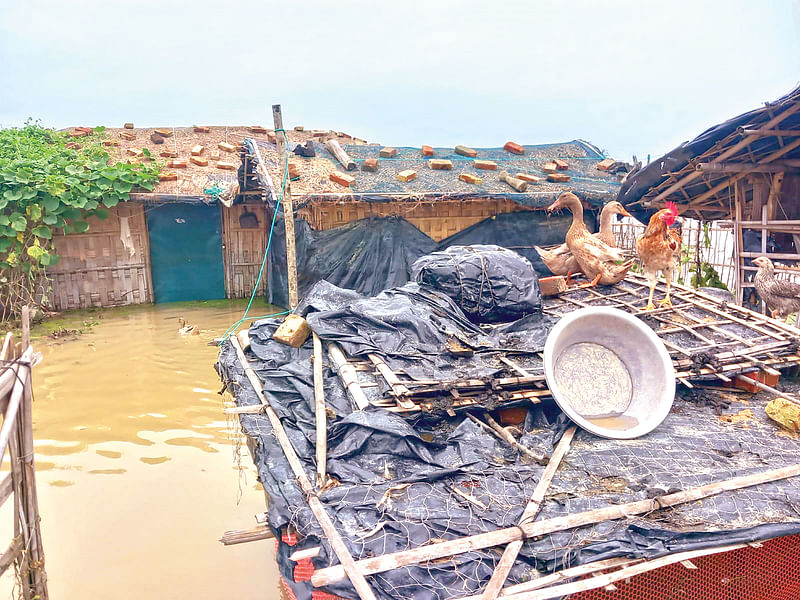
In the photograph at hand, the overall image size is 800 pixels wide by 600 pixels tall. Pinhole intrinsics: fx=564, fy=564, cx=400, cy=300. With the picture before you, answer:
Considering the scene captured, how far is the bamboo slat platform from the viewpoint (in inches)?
163

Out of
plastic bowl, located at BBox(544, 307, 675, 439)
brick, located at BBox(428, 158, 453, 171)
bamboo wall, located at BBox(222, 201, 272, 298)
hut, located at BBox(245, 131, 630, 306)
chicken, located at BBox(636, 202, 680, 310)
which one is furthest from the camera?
bamboo wall, located at BBox(222, 201, 272, 298)

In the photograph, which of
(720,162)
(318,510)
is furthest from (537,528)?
(720,162)

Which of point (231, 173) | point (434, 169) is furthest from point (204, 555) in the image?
point (231, 173)

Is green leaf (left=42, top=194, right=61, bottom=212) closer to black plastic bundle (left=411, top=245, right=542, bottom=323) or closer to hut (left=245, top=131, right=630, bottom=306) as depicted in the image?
hut (left=245, top=131, right=630, bottom=306)

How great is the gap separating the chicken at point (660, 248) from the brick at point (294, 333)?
3644 mm

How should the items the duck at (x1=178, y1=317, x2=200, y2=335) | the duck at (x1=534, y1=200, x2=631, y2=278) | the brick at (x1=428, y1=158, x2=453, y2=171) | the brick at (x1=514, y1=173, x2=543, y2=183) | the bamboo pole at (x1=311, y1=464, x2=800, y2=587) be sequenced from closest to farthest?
1. the bamboo pole at (x1=311, y1=464, x2=800, y2=587)
2. the duck at (x1=534, y1=200, x2=631, y2=278)
3. the duck at (x1=178, y1=317, x2=200, y2=335)
4. the brick at (x1=514, y1=173, x2=543, y2=183)
5. the brick at (x1=428, y1=158, x2=453, y2=171)

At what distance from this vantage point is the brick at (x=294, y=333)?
16.8ft

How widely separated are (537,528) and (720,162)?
6477 mm

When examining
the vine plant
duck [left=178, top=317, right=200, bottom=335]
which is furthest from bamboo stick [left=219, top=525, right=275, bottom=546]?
the vine plant

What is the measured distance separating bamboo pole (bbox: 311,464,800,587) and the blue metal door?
37.3 ft

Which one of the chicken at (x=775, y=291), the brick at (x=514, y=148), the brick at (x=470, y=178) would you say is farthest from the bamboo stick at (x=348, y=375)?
the brick at (x=514, y=148)

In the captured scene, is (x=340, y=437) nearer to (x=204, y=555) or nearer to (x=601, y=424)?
(x=204, y=555)

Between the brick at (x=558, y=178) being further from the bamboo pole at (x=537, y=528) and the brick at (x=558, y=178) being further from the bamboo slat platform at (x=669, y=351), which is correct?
the bamboo pole at (x=537, y=528)

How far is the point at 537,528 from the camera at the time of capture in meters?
2.86
